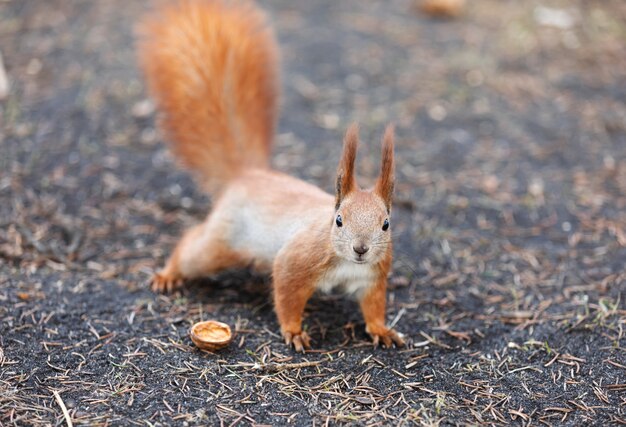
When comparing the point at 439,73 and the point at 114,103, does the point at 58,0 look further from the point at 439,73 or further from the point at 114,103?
the point at 439,73

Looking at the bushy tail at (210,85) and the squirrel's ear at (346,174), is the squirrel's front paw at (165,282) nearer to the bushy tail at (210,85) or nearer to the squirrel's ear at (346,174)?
the bushy tail at (210,85)

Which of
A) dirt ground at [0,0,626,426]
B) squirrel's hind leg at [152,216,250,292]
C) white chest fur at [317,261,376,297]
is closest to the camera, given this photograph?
dirt ground at [0,0,626,426]

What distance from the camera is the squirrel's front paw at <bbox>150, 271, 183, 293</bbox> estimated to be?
3752mm

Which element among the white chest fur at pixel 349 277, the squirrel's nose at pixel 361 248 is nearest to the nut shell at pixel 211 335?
the white chest fur at pixel 349 277

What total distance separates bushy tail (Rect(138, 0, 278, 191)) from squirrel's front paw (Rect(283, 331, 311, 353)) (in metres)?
1.07

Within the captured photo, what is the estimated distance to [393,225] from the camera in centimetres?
438

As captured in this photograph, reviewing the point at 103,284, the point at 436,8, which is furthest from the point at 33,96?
the point at 436,8

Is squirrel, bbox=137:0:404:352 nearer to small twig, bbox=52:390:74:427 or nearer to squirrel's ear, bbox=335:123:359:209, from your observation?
squirrel's ear, bbox=335:123:359:209

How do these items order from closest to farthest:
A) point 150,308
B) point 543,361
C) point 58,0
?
point 543,361, point 150,308, point 58,0

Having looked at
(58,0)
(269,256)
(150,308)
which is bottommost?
(150,308)

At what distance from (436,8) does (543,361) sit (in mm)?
4922

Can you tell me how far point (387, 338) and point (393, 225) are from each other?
3.85ft

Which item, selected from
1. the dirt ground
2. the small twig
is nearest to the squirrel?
the dirt ground

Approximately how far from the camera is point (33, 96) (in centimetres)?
545
